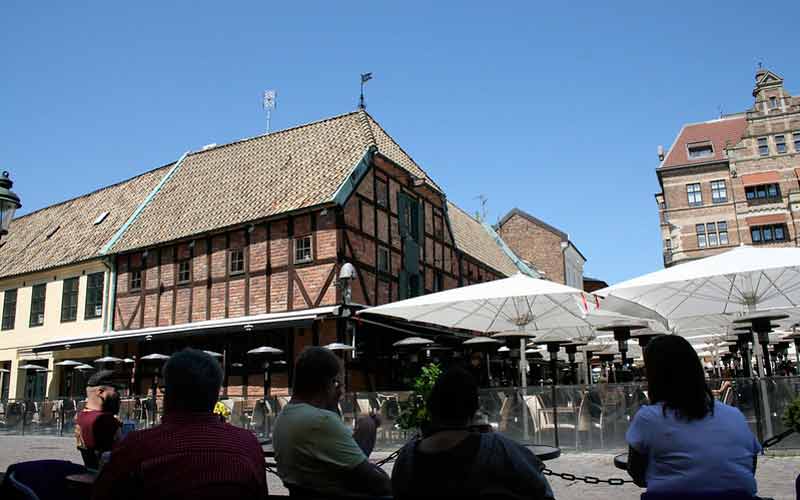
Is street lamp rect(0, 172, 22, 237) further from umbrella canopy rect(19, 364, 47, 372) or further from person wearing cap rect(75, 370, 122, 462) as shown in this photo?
umbrella canopy rect(19, 364, 47, 372)

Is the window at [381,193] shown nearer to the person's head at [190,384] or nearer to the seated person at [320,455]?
the seated person at [320,455]

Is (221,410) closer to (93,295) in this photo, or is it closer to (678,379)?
(678,379)

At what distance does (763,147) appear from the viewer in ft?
136

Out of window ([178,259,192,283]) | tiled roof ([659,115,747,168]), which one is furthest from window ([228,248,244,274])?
tiled roof ([659,115,747,168])

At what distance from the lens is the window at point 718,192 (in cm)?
4231

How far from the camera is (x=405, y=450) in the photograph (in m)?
3.02

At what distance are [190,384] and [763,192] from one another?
148 ft

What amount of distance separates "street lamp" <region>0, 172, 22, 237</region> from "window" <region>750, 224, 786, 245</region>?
42311 millimetres

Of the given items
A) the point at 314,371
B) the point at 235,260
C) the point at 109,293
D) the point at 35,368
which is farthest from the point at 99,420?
the point at 35,368

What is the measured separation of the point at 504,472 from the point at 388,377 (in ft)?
55.9

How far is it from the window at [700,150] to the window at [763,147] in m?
3.18

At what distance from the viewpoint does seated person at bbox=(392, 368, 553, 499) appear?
2744 mm

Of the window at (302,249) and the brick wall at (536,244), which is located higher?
the brick wall at (536,244)

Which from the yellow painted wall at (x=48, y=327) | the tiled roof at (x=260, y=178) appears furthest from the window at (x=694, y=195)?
the yellow painted wall at (x=48, y=327)
